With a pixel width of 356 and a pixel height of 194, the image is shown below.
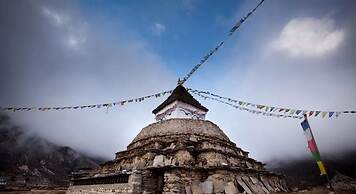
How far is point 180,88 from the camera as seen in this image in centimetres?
2127

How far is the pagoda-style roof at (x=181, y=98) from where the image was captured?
786 inches

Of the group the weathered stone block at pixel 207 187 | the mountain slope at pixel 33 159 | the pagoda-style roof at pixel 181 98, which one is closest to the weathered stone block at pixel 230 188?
the weathered stone block at pixel 207 187

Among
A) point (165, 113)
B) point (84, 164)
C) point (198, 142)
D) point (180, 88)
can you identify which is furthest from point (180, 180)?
point (84, 164)

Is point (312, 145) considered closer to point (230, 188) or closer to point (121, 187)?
point (230, 188)

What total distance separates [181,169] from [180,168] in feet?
0.33

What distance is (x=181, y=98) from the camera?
19891 millimetres

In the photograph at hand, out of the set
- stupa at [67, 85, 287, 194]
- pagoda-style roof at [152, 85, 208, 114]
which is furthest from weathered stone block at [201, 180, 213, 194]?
pagoda-style roof at [152, 85, 208, 114]

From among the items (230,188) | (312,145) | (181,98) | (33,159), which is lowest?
(230,188)

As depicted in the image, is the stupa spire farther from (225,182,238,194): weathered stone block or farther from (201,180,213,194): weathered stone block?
(225,182,238,194): weathered stone block

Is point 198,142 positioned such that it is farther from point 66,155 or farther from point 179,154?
point 66,155

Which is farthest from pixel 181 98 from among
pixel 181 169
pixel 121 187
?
pixel 121 187

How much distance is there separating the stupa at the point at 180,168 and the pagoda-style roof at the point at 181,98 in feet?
8.53

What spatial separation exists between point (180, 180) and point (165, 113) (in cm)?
969

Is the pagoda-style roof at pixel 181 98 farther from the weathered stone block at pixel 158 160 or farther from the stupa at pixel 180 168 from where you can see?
the weathered stone block at pixel 158 160
